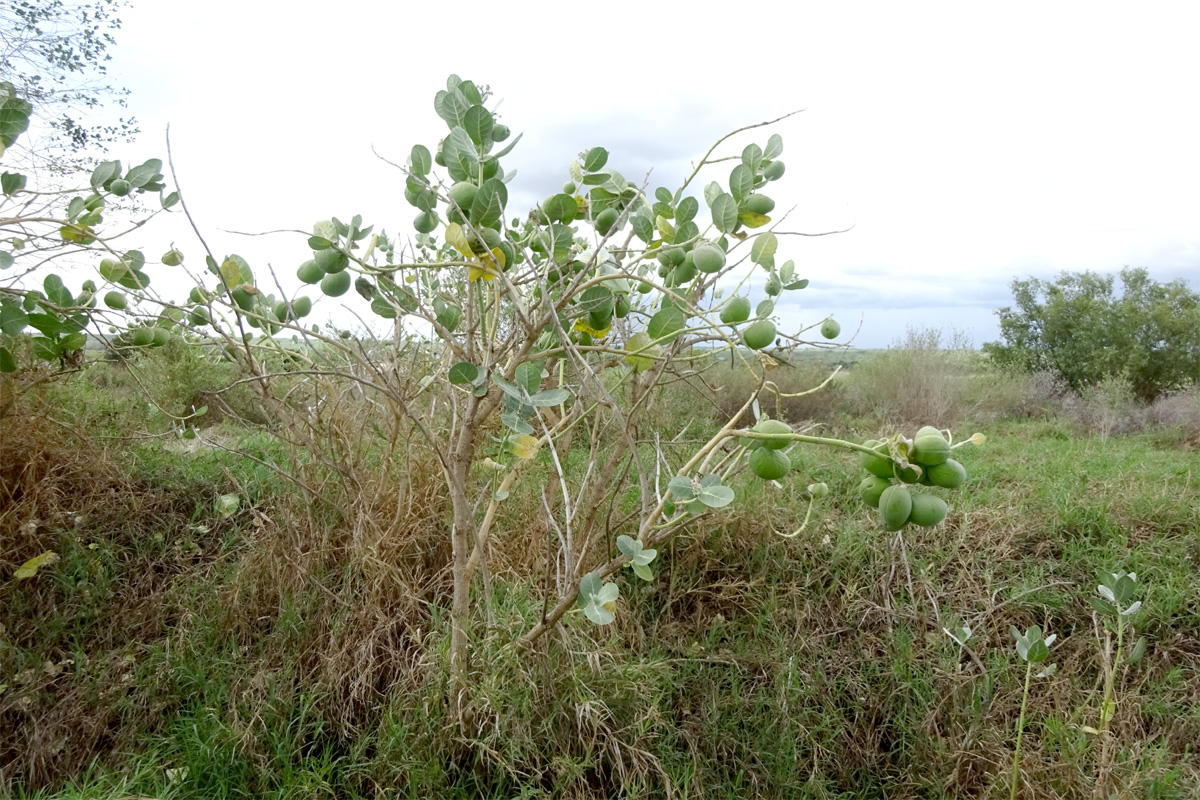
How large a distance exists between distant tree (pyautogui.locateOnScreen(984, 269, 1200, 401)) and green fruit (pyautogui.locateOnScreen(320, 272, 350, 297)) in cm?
1040

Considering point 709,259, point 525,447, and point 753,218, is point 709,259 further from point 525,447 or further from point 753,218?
point 525,447

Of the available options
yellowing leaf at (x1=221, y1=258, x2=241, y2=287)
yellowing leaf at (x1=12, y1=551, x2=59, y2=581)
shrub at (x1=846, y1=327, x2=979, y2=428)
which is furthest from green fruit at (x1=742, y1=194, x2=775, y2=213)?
shrub at (x1=846, y1=327, x2=979, y2=428)

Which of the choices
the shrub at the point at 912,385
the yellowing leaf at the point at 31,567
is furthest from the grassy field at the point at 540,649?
the shrub at the point at 912,385

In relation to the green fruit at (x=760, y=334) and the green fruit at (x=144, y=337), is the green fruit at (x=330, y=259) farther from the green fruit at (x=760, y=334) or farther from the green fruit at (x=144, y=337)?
the green fruit at (x=144, y=337)

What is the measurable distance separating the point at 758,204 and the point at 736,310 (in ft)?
0.63

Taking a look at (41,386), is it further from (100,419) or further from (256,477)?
(256,477)

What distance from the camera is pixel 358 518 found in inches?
83.0

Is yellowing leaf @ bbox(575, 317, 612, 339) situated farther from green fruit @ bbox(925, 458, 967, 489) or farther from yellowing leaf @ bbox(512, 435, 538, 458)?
green fruit @ bbox(925, 458, 967, 489)

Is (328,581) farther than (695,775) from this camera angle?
Yes

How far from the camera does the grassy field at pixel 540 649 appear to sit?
5.30ft

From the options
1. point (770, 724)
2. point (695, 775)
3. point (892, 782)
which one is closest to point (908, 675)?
point (892, 782)

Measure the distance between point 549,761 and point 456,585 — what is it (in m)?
0.47

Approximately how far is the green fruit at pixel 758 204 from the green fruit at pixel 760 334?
0.62ft

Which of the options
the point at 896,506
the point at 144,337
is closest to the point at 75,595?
the point at 144,337
